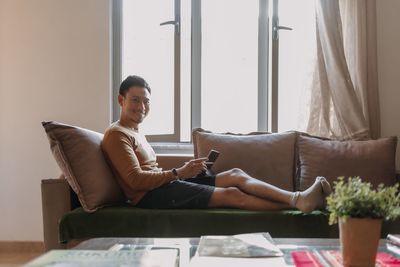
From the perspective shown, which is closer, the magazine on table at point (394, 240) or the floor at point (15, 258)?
the magazine on table at point (394, 240)

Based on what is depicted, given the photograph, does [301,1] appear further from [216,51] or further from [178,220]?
[178,220]

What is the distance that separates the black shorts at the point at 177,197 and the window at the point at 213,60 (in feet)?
3.34

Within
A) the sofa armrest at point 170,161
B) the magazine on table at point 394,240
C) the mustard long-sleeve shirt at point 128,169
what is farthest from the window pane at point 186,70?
the magazine on table at point 394,240

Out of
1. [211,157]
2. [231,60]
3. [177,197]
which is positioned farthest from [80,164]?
[231,60]

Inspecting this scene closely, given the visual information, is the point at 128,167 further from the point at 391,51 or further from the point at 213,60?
the point at 391,51

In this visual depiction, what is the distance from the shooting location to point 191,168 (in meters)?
2.35

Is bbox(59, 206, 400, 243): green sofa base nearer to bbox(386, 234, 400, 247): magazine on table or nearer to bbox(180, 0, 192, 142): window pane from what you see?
bbox(386, 234, 400, 247): magazine on table

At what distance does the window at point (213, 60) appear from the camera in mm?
3215

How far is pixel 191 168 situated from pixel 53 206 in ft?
2.31

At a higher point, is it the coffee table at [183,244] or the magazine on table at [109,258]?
the magazine on table at [109,258]

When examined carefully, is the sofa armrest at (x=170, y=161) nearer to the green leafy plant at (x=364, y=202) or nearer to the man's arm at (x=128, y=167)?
the man's arm at (x=128, y=167)

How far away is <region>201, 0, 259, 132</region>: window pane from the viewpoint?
3.30m

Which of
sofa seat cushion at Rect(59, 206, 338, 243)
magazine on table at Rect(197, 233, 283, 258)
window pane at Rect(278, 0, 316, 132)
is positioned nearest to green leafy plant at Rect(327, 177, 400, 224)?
magazine on table at Rect(197, 233, 283, 258)

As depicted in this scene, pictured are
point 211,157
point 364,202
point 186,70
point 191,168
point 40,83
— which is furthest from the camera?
point 186,70
